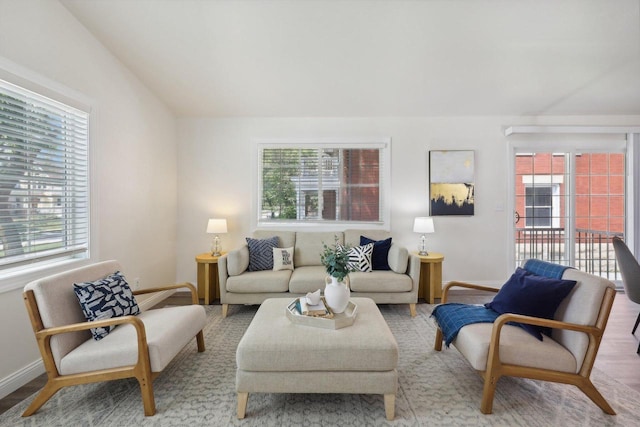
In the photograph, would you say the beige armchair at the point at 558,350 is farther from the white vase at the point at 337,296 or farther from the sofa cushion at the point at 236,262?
the sofa cushion at the point at 236,262

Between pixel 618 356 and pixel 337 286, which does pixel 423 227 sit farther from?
pixel 337 286

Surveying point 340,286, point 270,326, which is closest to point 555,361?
point 340,286

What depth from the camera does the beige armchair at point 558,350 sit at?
67.6 inches

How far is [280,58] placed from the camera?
322 centimetres

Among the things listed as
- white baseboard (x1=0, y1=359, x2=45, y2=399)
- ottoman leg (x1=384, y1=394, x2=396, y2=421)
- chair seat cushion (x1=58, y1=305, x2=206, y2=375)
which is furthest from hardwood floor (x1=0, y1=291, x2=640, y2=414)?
ottoman leg (x1=384, y1=394, x2=396, y2=421)

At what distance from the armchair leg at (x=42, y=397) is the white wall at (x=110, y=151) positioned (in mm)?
439

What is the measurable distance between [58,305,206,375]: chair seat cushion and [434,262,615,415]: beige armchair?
1918 millimetres

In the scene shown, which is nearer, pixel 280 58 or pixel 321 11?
pixel 321 11

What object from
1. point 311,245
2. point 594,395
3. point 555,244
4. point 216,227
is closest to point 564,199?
point 555,244

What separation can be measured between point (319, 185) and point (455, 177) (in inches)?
78.4

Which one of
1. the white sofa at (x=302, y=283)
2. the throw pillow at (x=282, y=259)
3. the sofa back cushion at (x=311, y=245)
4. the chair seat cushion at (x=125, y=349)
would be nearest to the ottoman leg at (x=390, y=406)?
the chair seat cushion at (x=125, y=349)

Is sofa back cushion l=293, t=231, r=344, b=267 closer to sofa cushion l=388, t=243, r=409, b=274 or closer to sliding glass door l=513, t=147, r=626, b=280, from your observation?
sofa cushion l=388, t=243, r=409, b=274

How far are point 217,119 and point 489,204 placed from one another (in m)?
4.20

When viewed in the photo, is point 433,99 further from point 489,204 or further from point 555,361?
point 555,361
